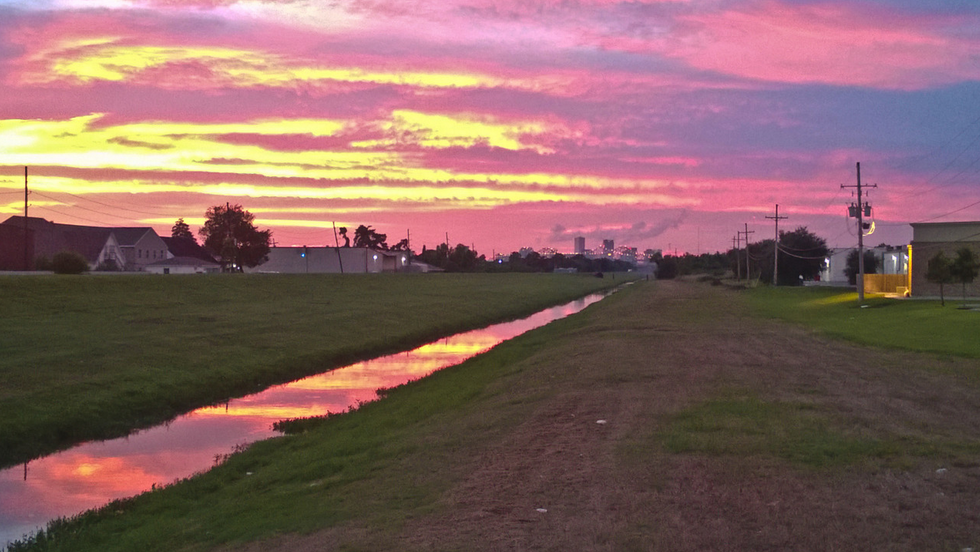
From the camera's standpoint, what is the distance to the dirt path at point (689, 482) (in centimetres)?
798

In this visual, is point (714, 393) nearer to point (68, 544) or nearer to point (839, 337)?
point (68, 544)

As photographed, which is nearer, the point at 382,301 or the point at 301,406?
the point at 301,406

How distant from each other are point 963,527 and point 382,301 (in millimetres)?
56122

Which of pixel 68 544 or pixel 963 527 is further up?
pixel 963 527

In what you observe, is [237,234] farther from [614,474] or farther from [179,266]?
[614,474]

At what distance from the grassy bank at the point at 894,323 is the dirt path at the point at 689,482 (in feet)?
27.9

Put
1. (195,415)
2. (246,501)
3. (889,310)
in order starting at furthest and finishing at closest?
(889,310) → (195,415) → (246,501)

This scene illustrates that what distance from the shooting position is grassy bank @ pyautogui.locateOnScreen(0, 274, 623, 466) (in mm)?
20953

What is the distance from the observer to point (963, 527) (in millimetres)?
7926

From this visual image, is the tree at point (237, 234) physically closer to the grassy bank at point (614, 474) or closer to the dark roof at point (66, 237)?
the dark roof at point (66, 237)

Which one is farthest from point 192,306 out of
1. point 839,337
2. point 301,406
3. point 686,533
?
point 686,533

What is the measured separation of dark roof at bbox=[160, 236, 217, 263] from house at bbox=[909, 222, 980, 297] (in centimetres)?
9114

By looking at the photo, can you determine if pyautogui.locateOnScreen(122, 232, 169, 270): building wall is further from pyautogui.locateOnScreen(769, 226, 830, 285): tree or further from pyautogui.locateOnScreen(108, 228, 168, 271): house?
pyautogui.locateOnScreen(769, 226, 830, 285): tree

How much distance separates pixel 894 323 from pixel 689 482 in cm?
2910
